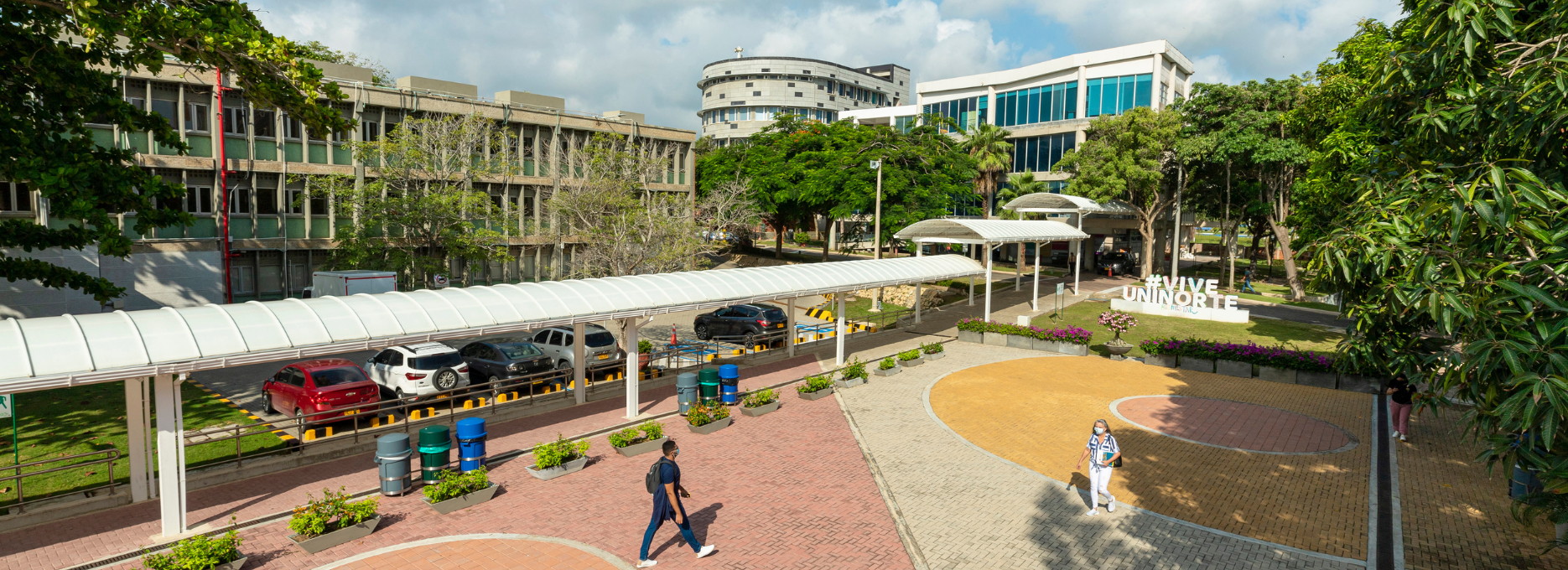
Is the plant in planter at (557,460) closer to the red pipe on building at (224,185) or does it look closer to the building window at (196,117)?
the red pipe on building at (224,185)

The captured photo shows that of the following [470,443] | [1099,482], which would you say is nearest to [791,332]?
[470,443]

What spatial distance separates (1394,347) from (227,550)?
1509 cm

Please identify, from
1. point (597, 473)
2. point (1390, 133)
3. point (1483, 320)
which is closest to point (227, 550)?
point (597, 473)

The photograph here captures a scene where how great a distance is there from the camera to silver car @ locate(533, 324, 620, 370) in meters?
23.0

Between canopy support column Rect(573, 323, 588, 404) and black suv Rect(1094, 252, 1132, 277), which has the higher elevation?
black suv Rect(1094, 252, 1132, 277)

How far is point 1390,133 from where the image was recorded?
400 inches

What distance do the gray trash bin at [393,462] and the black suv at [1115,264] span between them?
5014cm

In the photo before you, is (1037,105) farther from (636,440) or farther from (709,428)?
(636,440)

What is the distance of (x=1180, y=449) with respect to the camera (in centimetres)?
1662

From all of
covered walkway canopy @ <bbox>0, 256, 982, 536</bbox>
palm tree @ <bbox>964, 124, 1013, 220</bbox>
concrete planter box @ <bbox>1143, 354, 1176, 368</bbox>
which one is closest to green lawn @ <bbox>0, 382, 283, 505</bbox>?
covered walkway canopy @ <bbox>0, 256, 982, 536</bbox>

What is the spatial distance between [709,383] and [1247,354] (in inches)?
699

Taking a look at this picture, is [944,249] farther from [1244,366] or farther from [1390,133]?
[1390,133]

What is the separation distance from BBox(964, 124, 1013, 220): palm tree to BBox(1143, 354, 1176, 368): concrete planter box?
30094 millimetres

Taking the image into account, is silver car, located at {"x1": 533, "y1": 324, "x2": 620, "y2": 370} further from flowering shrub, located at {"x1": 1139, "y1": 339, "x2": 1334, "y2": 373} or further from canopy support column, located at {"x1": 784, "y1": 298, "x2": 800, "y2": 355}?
flowering shrub, located at {"x1": 1139, "y1": 339, "x2": 1334, "y2": 373}
